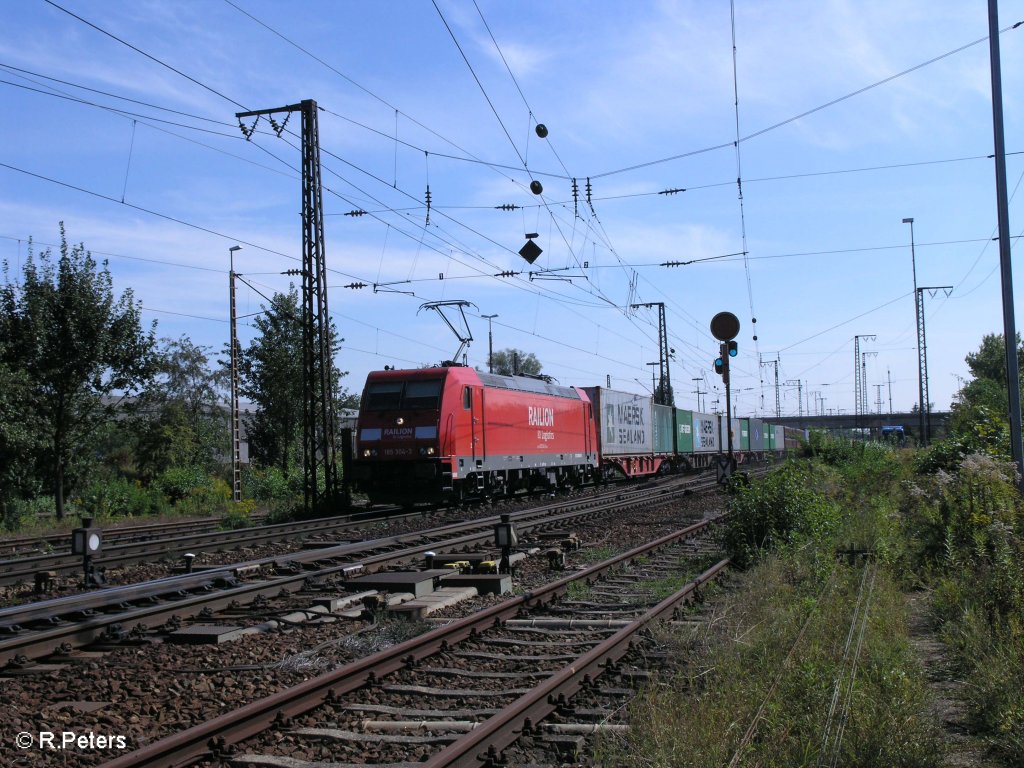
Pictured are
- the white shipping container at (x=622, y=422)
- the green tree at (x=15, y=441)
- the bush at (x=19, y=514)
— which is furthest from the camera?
the white shipping container at (x=622, y=422)

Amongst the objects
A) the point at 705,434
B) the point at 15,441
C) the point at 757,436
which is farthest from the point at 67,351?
the point at 757,436

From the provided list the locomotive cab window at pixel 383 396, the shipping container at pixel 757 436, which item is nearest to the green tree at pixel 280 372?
the locomotive cab window at pixel 383 396

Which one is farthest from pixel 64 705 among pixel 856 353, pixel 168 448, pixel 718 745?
pixel 856 353

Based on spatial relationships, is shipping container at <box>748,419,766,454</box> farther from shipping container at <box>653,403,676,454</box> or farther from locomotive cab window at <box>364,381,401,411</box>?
locomotive cab window at <box>364,381,401,411</box>

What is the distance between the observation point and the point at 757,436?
58.3 m

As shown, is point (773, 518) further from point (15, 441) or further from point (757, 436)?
point (757, 436)

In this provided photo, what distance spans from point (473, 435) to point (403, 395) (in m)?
1.98

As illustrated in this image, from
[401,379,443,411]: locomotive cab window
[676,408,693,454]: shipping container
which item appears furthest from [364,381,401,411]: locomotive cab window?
[676,408,693,454]: shipping container

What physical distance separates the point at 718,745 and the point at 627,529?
1236cm

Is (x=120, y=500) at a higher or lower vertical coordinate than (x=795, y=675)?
higher

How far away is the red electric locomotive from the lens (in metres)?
20.5

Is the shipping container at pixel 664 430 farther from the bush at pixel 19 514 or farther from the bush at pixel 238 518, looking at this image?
the bush at pixel 19 514

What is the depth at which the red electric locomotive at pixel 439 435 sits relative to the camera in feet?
67.1

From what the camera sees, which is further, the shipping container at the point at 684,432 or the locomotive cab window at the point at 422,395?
the shipping container at the point at 684,432
